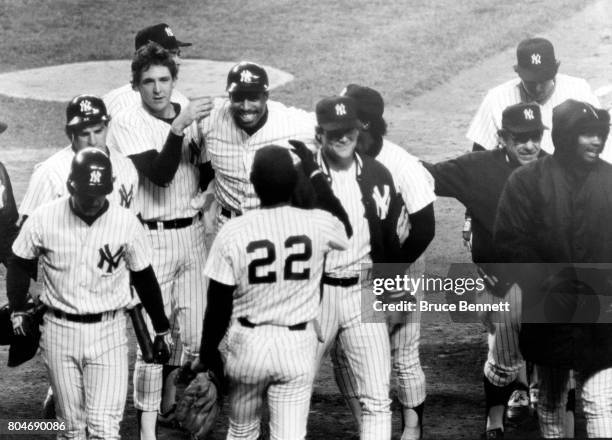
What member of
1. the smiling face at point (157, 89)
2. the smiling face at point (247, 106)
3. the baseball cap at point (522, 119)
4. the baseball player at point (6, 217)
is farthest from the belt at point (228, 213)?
the baseball cap at point (522, 119)

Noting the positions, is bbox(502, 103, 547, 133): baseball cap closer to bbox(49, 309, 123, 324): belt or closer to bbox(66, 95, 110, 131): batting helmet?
bbox(66, 95, 110, 131): batting helmet

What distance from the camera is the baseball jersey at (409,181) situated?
5512mm

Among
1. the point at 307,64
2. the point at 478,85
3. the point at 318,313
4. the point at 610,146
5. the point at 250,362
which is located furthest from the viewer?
the point at 307,64

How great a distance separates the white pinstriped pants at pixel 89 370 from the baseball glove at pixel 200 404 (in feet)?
0.90

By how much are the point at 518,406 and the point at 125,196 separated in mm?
2151

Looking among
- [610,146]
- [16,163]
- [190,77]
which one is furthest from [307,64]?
[610,146]

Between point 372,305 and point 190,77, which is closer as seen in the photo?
point 372,305

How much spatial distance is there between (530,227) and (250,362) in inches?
49.9

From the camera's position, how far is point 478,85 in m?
13.1

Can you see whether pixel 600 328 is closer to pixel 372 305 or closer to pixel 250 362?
pixel 372 305

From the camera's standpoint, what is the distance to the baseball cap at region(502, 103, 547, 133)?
227 inches

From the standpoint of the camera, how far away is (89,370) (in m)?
5.08

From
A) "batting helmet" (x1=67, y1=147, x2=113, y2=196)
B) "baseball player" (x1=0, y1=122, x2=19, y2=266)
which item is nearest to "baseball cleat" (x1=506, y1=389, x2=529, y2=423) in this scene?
"batting helmet" (x1=67, y1=147, x2=113, y2=196)

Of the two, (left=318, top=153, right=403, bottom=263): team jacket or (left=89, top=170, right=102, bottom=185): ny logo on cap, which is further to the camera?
(left=318, top=153, right=403, bottom=263): team jacket
